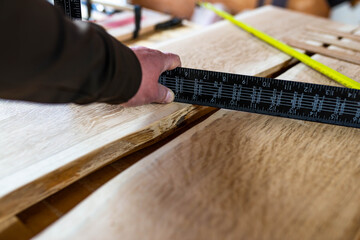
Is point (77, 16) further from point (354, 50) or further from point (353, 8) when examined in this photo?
point (353, 8)

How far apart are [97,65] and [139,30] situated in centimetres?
139

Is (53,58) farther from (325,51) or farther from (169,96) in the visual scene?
(325,51)

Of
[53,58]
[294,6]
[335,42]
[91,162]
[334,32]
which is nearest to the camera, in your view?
[53,58]

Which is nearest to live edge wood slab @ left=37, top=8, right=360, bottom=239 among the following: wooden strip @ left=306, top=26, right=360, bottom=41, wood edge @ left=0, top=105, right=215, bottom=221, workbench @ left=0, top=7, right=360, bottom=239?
workbench @ left=0, top=7, right=360, bottom=239

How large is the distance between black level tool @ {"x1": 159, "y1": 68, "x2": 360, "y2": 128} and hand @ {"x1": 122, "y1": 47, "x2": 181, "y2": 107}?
0.04 m

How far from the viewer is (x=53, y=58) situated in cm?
70

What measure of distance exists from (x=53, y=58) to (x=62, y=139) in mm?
284

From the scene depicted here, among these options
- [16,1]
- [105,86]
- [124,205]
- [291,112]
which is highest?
[16,1]

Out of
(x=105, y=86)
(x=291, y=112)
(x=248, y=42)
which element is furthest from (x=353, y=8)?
(x=105, y=86)

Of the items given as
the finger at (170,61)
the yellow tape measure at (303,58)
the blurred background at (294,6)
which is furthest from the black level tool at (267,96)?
the blurred background at (294,6)

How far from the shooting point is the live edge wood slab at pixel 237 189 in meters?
0.67

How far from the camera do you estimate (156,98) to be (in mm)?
1025

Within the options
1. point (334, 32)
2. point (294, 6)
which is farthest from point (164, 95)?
point (294, 6)

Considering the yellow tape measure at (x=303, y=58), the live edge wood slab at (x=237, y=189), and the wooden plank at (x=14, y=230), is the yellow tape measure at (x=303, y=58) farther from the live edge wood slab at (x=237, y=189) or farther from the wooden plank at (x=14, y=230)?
the wooden plank at (x=14, y=230)
